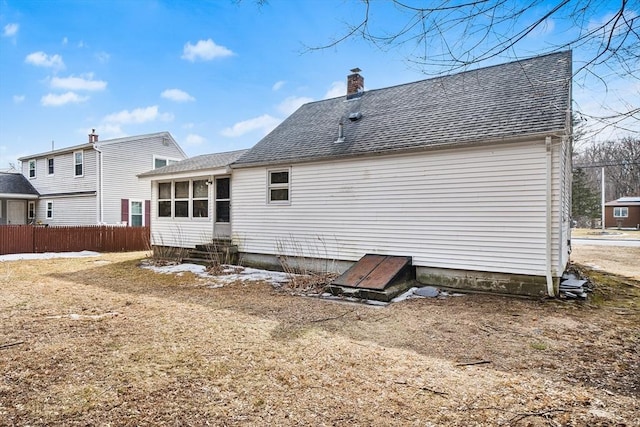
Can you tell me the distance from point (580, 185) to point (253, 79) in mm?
31430

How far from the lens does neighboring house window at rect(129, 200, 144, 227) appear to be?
18.6m

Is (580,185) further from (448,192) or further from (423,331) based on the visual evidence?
(423,331)

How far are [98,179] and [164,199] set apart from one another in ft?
22.6

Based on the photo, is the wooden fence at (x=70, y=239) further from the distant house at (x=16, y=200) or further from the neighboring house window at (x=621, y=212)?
the neighboring house window at (x=621, y=212)

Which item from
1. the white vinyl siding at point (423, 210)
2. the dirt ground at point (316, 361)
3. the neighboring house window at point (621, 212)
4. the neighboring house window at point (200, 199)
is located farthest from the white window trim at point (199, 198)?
the neighboring house window at point (621, 212)

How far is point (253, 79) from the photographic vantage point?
14.2m

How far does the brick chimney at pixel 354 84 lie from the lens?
12255mm

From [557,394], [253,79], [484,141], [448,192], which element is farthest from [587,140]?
[253,79]

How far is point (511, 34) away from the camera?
113 inches

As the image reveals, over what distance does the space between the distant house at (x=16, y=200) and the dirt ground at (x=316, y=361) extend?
16.5m

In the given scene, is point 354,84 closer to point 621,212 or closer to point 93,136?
point 93,136

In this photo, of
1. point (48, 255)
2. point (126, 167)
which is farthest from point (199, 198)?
point (126, 167)

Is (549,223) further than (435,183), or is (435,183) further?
(435,183)

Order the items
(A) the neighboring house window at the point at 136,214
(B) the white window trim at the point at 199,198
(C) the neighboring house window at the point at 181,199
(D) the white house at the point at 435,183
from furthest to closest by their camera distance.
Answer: (A) the neighboring house window at the point at 136,214 → (C) the neighboring house window at the point at 181,199 → (B) the white window trim at the point at 199,198 → (D) the white house at the point at 435,183
